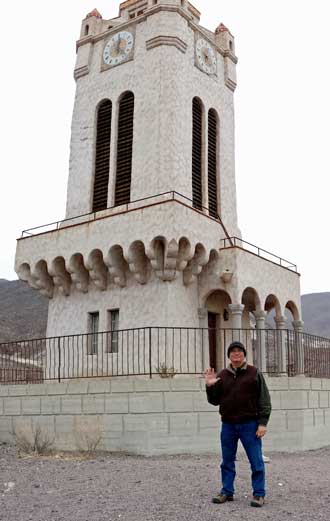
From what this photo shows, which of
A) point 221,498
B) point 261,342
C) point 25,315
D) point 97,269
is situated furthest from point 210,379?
point 25,315

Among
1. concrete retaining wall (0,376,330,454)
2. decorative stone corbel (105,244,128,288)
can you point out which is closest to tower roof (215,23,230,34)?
decorative stone corbel (105,244,128,288)

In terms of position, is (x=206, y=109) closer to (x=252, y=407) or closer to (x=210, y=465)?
(x=210, y=465)

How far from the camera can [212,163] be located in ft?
71.0

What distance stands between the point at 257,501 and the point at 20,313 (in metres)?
76.7

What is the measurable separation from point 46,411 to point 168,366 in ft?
12.4

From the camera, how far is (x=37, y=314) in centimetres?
7838

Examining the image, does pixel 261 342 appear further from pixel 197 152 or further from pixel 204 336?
pixel 197 152

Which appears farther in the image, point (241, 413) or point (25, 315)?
point (25, 315)

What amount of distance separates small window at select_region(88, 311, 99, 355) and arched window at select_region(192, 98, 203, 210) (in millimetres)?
5354

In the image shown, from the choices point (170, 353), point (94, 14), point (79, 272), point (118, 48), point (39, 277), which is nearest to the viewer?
point (170, 353)

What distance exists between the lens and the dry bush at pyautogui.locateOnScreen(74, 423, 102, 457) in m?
13.2

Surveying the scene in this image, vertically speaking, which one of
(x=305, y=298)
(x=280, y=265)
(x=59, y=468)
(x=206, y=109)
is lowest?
(x=59, y=468)

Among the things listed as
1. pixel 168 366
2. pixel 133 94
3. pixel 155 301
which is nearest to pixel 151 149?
pixel 133 94

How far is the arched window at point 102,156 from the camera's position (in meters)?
20.8
